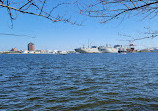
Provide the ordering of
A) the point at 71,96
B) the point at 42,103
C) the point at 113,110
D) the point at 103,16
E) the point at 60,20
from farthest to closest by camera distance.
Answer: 1. the point at 71,96
2. the point at 42,103
3. the point at 113,110
4. the point at 103,16
5. the point at 60,20

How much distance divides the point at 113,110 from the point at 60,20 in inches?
210

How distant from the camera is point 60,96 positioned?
8.90 meters

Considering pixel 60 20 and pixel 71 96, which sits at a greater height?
pixel 60 20

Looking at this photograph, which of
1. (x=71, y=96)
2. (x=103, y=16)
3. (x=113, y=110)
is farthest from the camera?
(x=71, y=96)

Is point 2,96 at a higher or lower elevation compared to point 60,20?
lower

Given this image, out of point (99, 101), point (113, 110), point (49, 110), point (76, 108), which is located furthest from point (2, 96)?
point (113, 110)

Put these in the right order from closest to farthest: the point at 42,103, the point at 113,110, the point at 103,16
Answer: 1. the point at 103,16
2. the point at 113,110
3. the point at 42,103

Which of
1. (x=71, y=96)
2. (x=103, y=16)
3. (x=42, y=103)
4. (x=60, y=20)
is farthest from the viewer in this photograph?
(x=71, y=96)

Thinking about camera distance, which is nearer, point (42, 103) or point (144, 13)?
point (144, 13)

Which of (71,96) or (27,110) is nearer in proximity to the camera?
(27,110)

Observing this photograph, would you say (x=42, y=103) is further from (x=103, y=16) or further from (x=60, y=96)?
(x=103, y=16)

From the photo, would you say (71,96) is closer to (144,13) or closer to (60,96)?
(60,96)

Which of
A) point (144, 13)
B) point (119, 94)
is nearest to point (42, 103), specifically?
point (119, 94)

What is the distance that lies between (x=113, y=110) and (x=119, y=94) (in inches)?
95.0
